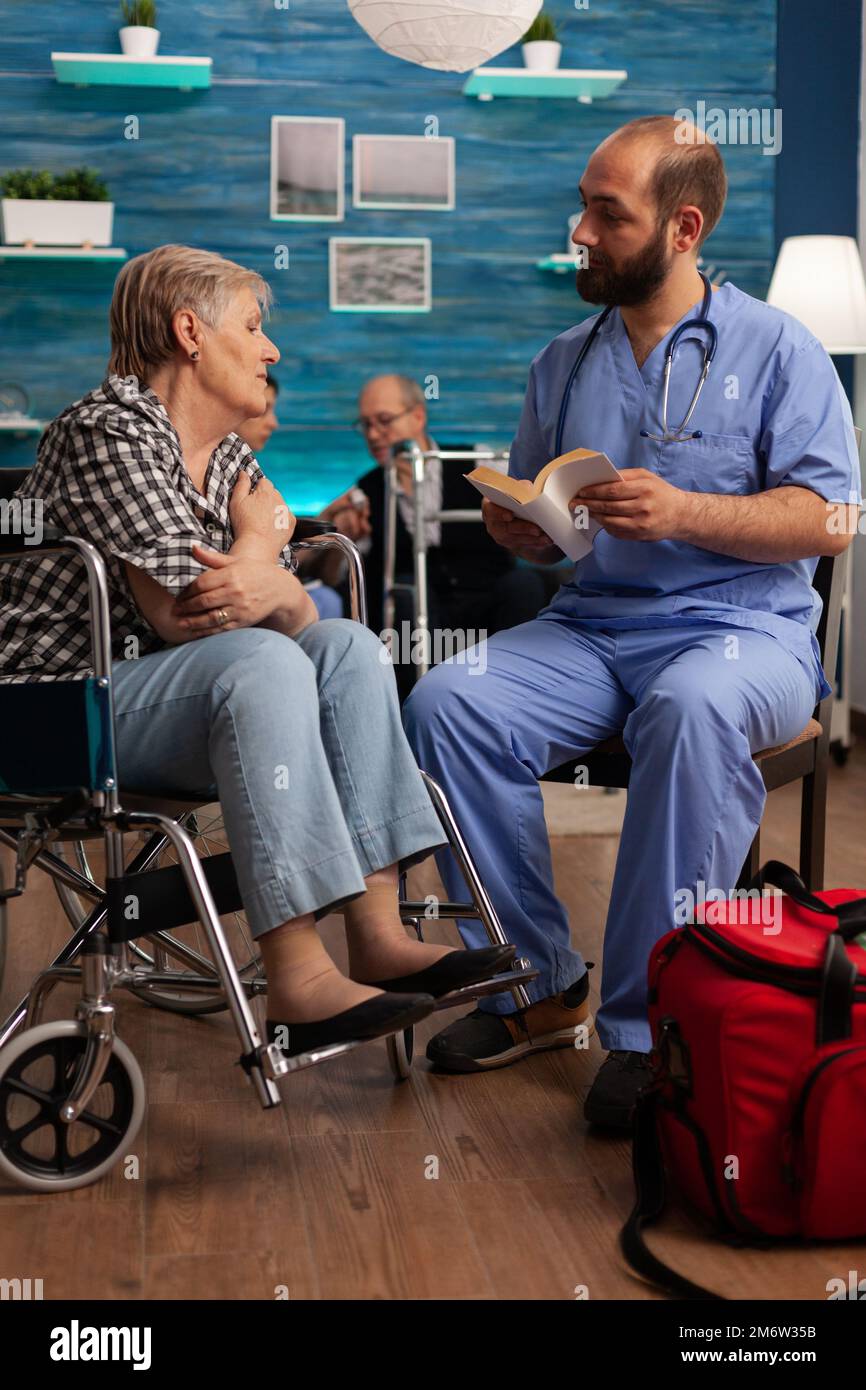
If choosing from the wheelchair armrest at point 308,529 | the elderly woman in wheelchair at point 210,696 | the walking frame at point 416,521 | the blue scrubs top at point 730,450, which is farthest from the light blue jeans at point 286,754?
the walking frame at point 416,521

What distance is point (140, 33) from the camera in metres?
4.32

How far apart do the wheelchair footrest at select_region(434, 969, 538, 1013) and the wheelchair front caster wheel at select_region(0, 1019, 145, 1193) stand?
1.11 feet

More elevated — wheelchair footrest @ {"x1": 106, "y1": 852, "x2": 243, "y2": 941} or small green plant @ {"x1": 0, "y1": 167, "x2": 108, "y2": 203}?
small green plant @ {"x1": 0, "y1": 167, "x2": 108, "y2": 203}

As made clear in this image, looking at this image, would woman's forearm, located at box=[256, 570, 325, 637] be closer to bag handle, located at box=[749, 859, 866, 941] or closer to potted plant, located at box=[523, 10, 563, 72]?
bag handle, located at box=[749, 859, 866, 941]

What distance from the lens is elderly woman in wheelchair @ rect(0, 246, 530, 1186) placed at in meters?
1.54

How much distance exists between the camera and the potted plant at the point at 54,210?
4.31 meters

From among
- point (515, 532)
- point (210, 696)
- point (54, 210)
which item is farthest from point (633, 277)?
point (54, 210)

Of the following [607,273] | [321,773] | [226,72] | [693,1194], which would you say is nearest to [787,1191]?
[693,1194]

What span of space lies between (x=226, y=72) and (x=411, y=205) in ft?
2.23

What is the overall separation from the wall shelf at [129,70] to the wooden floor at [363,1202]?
3.22 metres

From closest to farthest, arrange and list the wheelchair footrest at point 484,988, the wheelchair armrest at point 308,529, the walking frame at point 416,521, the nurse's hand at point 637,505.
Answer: the wheelchair footrest at point 484,988
the nurse's hand at point 637,505
the wheelchair armrest at point 308,529
the walking frame at point 416,521

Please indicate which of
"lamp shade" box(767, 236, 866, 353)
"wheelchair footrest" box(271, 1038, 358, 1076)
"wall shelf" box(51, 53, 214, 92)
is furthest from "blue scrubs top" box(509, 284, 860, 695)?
"wall shelf" box(51, 53, 214, 92)

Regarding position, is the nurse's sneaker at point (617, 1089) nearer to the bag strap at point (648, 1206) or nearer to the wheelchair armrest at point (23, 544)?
the bag strap at point (648, 1206)
